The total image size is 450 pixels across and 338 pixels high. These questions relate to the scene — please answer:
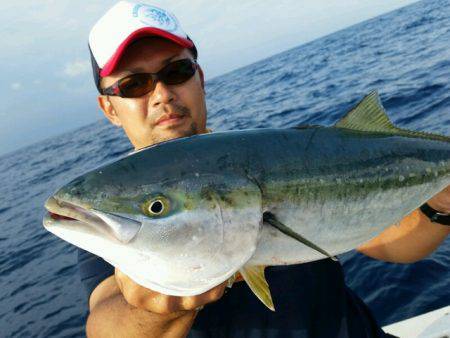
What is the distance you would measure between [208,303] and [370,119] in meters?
1.61

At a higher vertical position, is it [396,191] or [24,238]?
[396,191]

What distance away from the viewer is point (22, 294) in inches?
443

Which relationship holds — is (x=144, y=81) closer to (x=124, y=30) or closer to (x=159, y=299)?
(x=124, y=30)

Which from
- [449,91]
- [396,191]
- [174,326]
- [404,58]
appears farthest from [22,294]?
[404,58]

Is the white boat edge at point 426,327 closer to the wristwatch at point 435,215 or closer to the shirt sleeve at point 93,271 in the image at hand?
the wristwatch at point 435,215

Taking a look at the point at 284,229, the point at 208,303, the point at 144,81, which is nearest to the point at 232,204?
the point at 284,229

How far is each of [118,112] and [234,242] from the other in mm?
2076

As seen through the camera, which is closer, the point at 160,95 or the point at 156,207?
the point at 156,207

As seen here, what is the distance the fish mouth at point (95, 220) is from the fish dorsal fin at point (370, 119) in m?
1.54

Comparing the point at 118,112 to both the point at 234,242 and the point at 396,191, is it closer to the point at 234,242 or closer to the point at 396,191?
the point at 234,242

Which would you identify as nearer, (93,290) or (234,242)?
(234,242)

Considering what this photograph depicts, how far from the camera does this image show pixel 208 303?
2.42m

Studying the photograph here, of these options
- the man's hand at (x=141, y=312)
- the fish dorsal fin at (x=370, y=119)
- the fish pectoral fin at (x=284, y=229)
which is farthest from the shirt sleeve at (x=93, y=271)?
the fish dorsal fin at (x=370, y=119)

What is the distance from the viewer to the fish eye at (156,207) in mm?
1899
